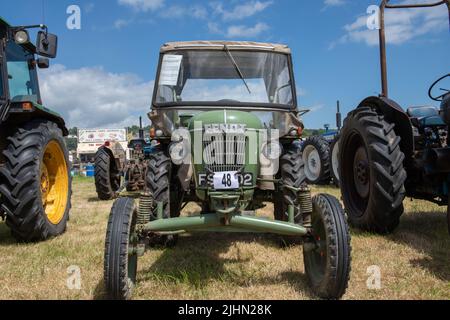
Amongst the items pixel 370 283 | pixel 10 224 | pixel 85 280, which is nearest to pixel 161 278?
pixel 85 280

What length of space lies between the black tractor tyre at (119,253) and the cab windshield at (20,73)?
2459 millimetres

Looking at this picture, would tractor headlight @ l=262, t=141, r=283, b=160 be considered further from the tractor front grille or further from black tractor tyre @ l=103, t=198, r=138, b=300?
black tractor tyre @ l=103, t=198, r=138, b=300

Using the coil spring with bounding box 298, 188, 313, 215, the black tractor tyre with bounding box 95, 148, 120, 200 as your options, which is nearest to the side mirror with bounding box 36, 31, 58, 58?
the coil spring with bounding box 298, 188, 313, 215

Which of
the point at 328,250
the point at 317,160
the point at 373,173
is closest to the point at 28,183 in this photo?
the point at 328,250

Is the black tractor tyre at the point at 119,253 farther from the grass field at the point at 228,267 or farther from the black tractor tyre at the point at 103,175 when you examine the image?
the black tractor tyre at the point at 103,175

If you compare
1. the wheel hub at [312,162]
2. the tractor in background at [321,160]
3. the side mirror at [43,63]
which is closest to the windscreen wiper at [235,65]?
the side mirror at [43,63]

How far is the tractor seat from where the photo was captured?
471 cm

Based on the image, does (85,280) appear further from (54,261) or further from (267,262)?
(267,262)

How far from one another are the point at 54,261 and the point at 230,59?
2603 millimetres

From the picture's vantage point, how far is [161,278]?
3.22 metres

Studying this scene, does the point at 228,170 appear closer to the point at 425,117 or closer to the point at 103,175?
the point at 425,117

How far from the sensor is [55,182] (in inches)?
208

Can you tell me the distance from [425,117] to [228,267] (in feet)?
9.64

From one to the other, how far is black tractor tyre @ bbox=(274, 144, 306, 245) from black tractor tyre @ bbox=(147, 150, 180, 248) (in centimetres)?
102
